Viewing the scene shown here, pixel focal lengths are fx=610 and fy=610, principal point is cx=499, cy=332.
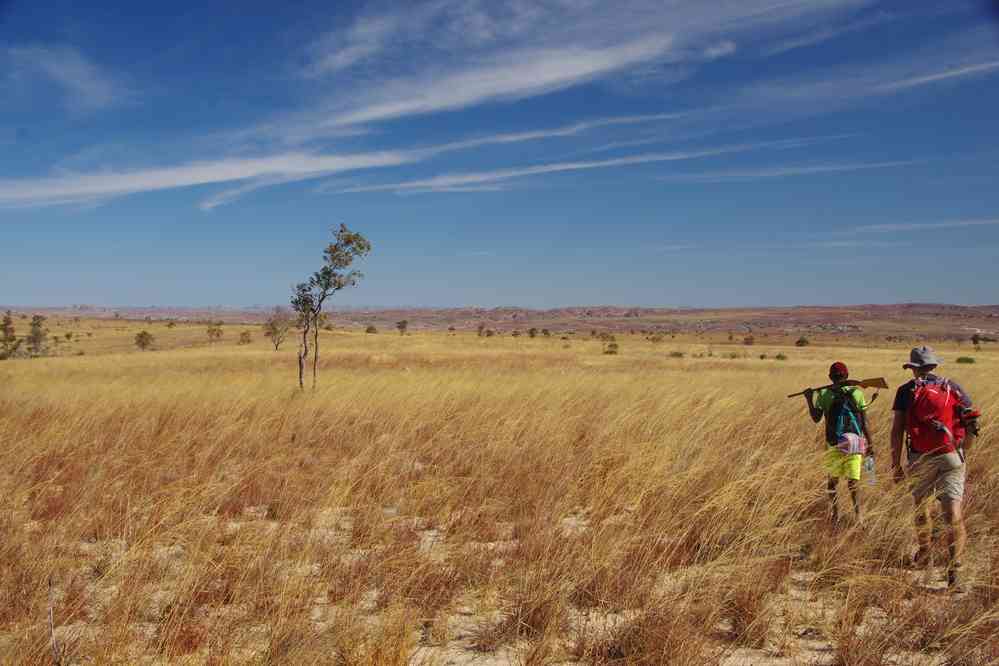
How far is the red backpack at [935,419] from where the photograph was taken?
459 centimetres

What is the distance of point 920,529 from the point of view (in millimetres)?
4137

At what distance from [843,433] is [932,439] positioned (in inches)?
Result: 25.6

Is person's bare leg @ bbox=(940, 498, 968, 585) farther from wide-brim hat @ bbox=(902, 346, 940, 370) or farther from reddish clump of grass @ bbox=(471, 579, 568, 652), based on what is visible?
reddish clump of grass @ bbox=(471, 579, 568, 652)

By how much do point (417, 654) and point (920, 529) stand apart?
3.44m

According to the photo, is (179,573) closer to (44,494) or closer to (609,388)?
(44,494)

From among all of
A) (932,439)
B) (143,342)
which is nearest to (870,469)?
(932,439)

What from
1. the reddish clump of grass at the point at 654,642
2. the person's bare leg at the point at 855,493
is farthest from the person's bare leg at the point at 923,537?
the reddish clump of grass at the point at 654,642

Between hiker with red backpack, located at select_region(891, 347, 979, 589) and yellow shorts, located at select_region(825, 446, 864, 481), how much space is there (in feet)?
0.95

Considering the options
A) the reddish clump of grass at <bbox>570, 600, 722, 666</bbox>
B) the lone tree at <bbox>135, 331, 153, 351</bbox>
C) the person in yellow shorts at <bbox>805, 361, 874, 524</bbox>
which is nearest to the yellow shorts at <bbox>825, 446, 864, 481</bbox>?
the person in yellow shorts at <bbox>805, 361, 874, 524</bbox>

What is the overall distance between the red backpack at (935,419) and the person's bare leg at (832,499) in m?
0.64

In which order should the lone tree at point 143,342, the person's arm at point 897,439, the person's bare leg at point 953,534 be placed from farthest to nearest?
the lone tree at point 143,342 → the person's arm at point 897,439 → the person's bare leg at point 953,534

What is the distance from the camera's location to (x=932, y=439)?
4633 millimetres

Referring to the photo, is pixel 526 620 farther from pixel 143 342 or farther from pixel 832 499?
pixel 143 342

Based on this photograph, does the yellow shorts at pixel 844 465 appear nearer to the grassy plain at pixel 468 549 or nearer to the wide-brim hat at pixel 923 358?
the grassy plain at pixel 468 549
